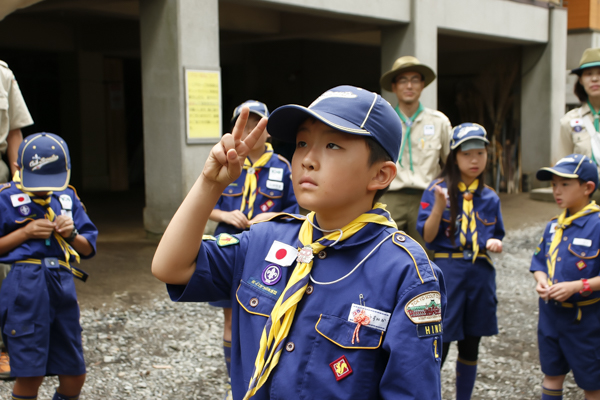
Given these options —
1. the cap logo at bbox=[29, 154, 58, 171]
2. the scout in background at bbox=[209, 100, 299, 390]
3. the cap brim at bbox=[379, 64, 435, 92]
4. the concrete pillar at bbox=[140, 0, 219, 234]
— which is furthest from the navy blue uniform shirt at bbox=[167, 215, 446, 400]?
the concrete pillar at bbox=[140, 0, 219, 234]

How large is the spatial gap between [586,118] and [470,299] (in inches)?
73.9

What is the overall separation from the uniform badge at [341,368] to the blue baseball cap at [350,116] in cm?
62

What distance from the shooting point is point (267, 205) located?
4.28m

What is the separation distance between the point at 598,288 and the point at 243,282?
2.38 meters

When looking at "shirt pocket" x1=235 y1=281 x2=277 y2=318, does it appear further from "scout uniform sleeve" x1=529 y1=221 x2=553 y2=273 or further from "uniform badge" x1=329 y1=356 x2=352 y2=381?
"scout uniform sleeve" x1=529 y1=221 x2=553 y2=273

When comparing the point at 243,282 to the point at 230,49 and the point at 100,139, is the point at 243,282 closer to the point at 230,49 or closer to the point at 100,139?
the point at 100,139

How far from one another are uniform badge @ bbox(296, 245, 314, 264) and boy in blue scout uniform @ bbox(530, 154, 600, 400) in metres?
2.19

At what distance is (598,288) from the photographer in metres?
3.44

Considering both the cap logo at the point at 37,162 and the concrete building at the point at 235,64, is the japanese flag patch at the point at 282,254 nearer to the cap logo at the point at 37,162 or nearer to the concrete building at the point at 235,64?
the cap logo at the point at 37,162

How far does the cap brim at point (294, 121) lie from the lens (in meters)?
1.72

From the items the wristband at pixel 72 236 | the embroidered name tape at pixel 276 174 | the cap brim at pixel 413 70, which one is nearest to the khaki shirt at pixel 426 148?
Answer: the cap brim at pixel 413 70

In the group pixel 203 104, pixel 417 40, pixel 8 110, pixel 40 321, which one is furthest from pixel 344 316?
pixel 417 40

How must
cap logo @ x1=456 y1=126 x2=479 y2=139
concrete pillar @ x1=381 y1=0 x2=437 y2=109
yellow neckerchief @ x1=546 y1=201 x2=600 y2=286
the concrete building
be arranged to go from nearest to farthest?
yellow neckerchief @ x1=546 y1=201 x2=600 y2=286 < cap logo @ x1=456 y1=126 x2=479 y2=139 < the concrete building < concrete pillar @ x1=381 y1=0 x2=437 y2=109

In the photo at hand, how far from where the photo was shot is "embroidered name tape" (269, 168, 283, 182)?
4.29m
